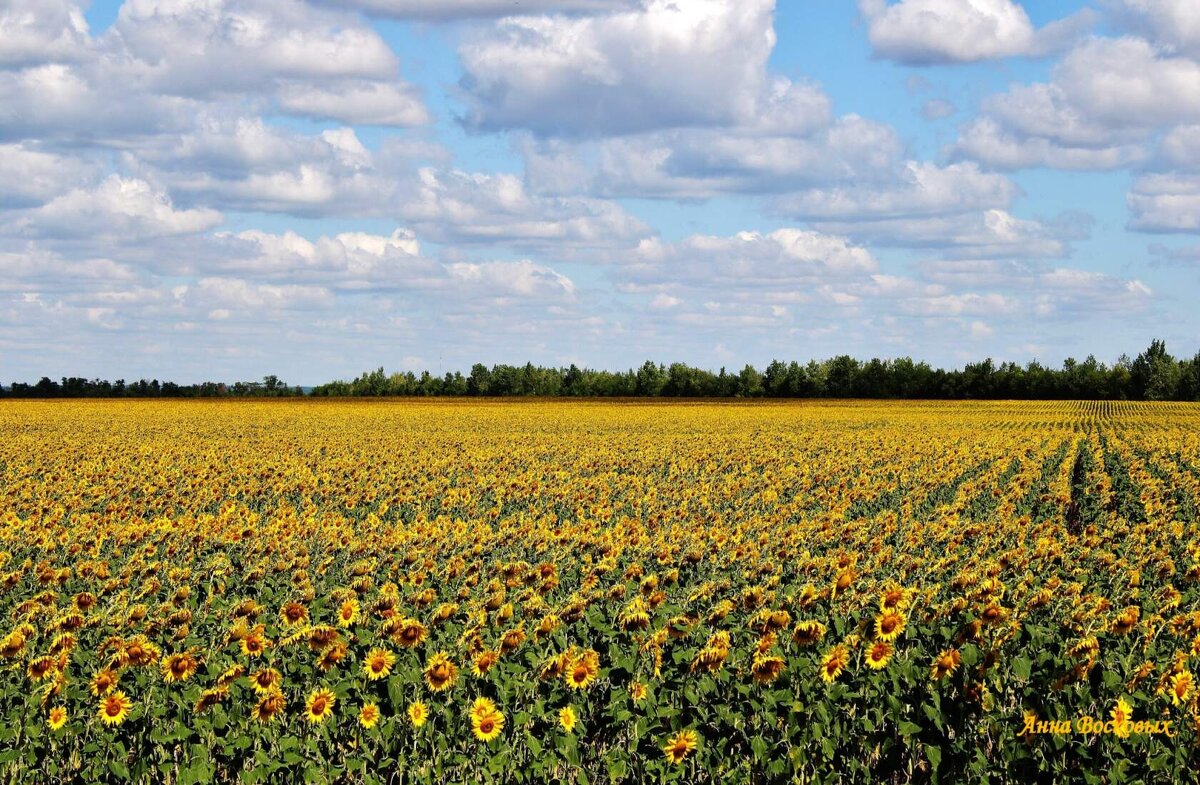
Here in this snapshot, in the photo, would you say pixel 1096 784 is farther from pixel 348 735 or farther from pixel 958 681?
pixel 348 735

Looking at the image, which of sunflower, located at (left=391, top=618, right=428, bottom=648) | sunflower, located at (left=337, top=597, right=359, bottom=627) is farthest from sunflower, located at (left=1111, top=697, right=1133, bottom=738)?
sunflower, located at (left=337, top=597, right=359, bottom=627)

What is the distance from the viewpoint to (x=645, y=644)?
9086 mm

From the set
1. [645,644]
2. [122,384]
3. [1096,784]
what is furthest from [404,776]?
[122,384]

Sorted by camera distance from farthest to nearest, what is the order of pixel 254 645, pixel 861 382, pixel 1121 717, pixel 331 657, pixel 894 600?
pixel 861 382, pixel 254 645, pixel 894 600, pixel 331 657, pixel 1121 717

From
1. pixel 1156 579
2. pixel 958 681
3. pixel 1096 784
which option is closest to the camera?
pixel 1096 784

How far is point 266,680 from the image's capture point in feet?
28.4

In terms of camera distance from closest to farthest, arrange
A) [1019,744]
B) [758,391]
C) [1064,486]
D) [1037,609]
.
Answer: [1019,744] < [1037,609] < [1064,486] < [758,391]

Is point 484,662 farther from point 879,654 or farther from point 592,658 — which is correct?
point 879,654

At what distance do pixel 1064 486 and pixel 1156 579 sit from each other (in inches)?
435

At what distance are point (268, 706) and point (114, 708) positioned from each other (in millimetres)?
1045

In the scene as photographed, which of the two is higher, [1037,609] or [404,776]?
[1037,609]

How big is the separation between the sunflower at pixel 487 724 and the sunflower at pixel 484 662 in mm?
409

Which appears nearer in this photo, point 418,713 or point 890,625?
point 418,713

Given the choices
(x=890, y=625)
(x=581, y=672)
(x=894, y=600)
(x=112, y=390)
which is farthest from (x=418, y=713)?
(x=112, y=390)
